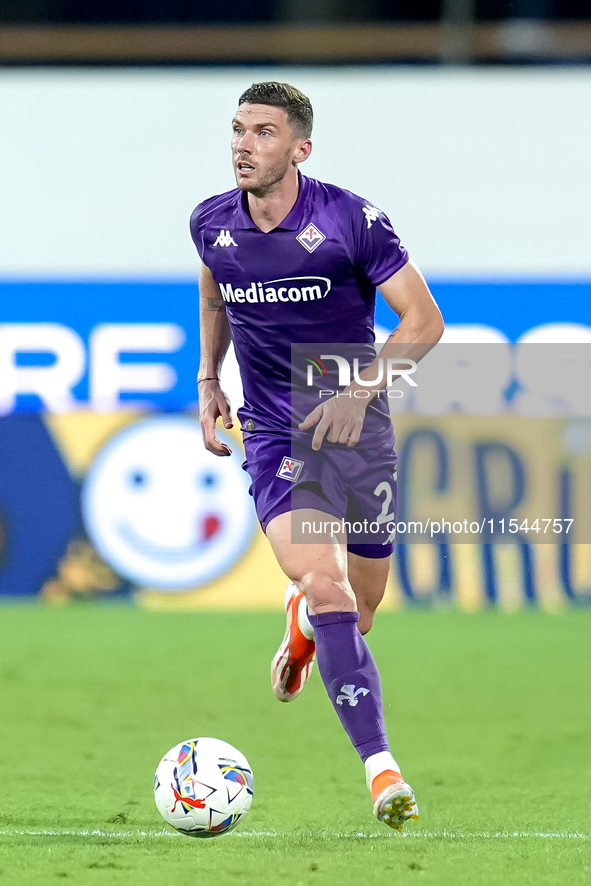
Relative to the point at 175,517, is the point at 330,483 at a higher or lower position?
higher

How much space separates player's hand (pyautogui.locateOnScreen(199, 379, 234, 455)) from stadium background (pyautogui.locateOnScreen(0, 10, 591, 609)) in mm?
4340

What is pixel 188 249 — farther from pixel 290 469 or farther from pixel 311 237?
pixel 290 469

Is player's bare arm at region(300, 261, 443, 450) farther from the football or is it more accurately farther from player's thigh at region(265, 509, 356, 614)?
the football

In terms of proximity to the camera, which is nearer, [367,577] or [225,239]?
[225,239]

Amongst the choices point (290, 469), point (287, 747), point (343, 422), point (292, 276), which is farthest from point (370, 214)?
point (287, 747)

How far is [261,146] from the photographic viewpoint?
367cm

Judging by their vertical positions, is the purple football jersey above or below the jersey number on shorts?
above

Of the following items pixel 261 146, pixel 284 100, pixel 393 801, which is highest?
pixel 284 100

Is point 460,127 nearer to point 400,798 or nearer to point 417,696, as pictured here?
point 417,696

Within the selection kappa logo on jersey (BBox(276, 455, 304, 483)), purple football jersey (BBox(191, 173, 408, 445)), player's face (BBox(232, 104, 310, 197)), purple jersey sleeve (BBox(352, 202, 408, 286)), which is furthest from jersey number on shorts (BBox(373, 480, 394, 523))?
player's face (BBox(232, 104, 310, 197))

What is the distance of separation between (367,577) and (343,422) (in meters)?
0.80

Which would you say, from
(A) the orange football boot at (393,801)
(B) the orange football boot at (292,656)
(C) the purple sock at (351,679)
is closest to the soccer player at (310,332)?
(C) the purple sock at (351,679)

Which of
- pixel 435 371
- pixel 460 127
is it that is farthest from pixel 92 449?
pixel 460 127

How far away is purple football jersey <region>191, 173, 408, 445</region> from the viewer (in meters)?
3.70
